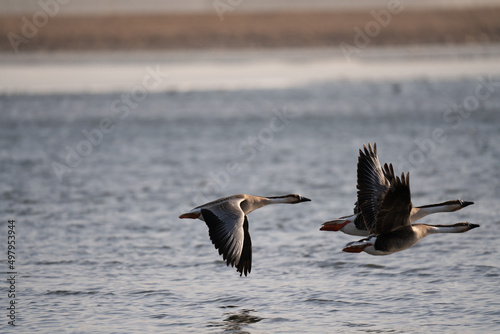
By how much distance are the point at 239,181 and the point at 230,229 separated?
6151mm

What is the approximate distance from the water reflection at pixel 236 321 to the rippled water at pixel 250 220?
0.08 feet

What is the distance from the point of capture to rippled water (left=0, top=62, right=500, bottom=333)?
24.7 feet

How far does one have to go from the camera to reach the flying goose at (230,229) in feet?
24.9

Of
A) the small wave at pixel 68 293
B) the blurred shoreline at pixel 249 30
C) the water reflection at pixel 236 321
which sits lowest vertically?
the water reflection at pixel 236 321

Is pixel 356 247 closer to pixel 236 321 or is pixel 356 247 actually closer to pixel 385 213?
pixel 385 213

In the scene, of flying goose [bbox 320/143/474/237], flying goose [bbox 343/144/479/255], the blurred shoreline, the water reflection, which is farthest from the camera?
the blurred shoreline

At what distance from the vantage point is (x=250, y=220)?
11.4 meters

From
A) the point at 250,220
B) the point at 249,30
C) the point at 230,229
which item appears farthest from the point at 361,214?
the point at 249,30

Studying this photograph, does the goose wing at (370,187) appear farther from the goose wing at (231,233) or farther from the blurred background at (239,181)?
the goose wing at (231,233)

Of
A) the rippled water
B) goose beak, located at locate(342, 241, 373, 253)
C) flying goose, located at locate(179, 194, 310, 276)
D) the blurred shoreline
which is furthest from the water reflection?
the blurred shoreline

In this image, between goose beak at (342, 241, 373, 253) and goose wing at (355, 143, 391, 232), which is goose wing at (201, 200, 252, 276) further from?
goose wing at (355, 143, 391, 232)

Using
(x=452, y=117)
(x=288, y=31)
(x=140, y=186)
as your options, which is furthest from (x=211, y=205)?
(x=288, y=31)

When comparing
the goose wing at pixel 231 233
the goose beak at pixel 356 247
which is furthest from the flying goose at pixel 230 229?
the goose beak at pixel 356 247

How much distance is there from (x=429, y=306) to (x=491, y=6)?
2575 inches
